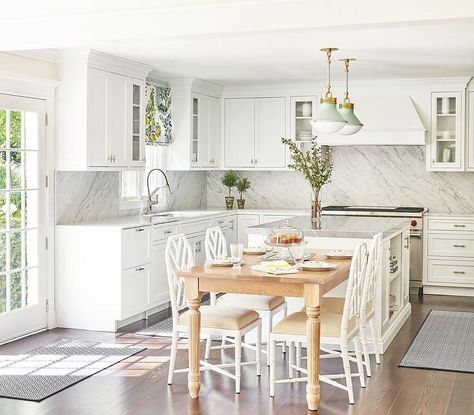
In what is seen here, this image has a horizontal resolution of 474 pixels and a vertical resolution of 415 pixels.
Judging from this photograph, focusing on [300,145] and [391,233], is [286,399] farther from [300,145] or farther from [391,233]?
[300,145]

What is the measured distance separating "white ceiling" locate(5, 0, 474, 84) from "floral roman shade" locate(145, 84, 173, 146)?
1.31 m

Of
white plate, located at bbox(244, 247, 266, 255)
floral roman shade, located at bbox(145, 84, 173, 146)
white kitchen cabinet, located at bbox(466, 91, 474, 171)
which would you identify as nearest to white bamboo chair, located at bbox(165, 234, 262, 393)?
white plate, located at bbox(244, 247, 266, 255)

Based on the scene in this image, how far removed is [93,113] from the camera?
6379 millimetres

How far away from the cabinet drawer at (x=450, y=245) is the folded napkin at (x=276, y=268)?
3.79 m

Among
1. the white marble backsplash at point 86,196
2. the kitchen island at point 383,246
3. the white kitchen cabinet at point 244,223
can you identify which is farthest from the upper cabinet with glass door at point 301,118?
the white marble backsplash at point 86,196

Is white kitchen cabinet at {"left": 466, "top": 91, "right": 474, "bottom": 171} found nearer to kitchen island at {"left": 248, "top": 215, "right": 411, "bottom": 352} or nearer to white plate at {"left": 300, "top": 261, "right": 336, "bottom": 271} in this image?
kitchen island at {"left": 248, "top": 215, "right": 411, "bottom": 352}

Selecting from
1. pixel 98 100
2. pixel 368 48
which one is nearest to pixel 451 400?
pixel 368 48

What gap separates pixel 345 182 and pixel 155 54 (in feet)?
10.7

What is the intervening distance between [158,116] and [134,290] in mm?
2201

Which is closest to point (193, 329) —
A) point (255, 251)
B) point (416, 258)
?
point (255, 251)

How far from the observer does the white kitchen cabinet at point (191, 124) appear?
26.9 feet

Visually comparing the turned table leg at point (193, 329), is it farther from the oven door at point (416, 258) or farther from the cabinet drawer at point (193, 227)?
the oven door at point (416, 258)

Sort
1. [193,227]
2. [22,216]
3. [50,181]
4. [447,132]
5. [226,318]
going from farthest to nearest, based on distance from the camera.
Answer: [447,132], [193,227], [50,181], [22,216], [226,318]

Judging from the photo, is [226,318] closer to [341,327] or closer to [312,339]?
[312,339]
